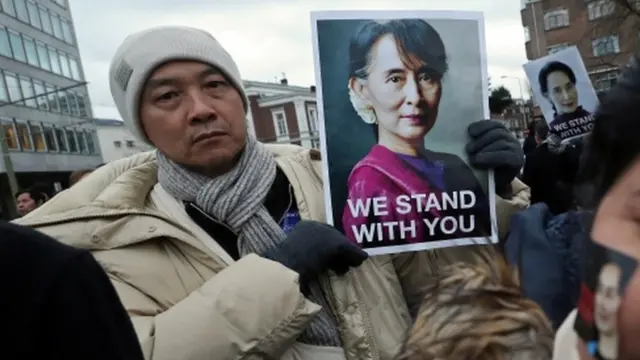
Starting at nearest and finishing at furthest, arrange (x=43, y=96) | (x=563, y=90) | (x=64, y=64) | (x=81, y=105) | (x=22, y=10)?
(x=563, y=90) < (x=43, y=96) < (x=22, y=10) < (x=64, y=64) < (x=81, y=105)

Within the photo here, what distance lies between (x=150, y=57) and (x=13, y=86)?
128 ft

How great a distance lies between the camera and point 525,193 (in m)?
1.91

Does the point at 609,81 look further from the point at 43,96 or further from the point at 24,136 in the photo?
the point at 24,136

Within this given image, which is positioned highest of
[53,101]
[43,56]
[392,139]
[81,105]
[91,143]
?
[43,56]

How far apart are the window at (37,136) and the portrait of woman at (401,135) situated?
40185 mm

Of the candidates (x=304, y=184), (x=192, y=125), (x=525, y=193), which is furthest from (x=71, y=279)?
(x=525, y=193)

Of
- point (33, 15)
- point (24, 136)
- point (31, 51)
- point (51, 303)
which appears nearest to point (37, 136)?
point (24, 136)

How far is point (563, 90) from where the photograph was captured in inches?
132

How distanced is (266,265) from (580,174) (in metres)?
0.82

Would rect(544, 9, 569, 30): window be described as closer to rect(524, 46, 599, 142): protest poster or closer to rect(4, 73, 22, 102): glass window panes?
rect(4, 73, 22, 102): glass window panes

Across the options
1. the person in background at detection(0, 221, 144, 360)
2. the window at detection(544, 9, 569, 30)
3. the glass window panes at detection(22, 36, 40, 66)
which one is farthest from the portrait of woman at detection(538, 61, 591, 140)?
the glass window panes at detection(22, 36, 40, 66)

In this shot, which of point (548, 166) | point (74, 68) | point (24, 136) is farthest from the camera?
point (74, 68)

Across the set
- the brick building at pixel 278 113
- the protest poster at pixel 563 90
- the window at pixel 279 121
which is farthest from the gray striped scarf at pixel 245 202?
the window at pixel 279 121

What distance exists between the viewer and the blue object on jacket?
2.89 feet
